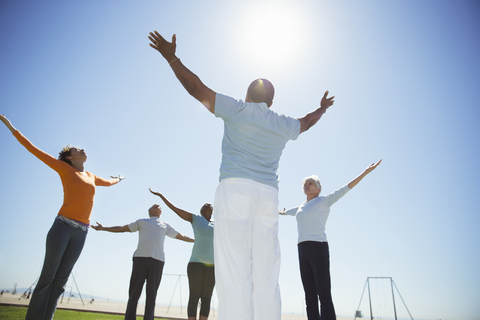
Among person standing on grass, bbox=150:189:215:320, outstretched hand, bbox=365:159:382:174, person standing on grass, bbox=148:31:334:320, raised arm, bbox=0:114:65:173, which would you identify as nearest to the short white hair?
outstretched hand, bbox=365:159:382:174

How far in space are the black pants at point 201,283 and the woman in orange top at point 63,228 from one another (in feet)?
6.26

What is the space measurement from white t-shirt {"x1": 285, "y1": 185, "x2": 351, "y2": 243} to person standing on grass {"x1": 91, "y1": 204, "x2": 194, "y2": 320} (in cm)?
270

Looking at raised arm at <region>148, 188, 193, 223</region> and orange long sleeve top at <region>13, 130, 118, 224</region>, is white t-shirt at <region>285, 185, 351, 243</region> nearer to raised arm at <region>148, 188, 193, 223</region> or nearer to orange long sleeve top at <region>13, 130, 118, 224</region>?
raised arm at <region>148, 188, 193, 223</region>

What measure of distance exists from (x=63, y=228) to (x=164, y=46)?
2.61 metres

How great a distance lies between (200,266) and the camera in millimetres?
4812

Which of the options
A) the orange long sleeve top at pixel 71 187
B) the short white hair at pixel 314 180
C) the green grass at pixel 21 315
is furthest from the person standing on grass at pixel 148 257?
the short white hair at pixel 314 180

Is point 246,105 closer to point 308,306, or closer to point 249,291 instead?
point 249,291

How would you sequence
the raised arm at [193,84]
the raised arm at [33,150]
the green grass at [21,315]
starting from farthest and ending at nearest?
the green grass at [21,315], the raised arm at [33,150], the raised arm at [193,84]

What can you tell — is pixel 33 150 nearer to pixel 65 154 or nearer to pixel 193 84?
pixel 65 154

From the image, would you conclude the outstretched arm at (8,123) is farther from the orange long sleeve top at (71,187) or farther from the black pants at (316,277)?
the black pants at (316,277)

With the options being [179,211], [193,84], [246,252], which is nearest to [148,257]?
[179,211]

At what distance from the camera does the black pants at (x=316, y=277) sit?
3.59 meters

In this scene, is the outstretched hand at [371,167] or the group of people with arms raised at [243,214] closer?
the group of people with arms raised at [243,214]

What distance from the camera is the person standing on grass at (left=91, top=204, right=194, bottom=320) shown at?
15.5 feet
